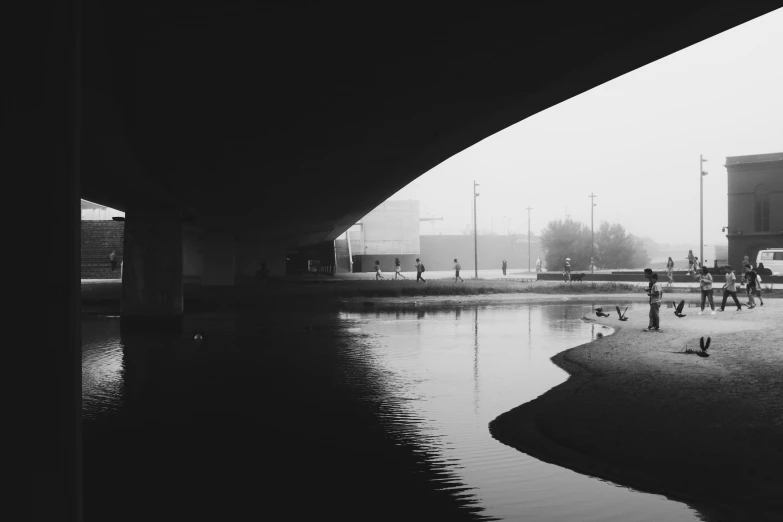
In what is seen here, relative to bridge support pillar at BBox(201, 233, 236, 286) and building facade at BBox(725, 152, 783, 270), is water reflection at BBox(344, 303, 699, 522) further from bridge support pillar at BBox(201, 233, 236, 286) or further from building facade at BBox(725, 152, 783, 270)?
building facade at BBox(725, 152, 783, 270)

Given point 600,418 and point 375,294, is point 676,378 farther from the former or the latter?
point 375,294

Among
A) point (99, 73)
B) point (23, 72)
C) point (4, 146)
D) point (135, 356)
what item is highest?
point (99, 73)

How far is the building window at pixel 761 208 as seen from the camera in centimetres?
6134

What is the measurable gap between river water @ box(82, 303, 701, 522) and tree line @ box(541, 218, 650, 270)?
227 ft

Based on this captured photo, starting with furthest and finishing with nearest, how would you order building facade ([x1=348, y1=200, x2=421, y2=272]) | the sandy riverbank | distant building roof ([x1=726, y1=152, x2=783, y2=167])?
building facade ([x1=348, y1=200, x2=421, y2=272]), distant building roof ([x1=726, y1=152, x2=783, y2=167]), the sandy riverbank

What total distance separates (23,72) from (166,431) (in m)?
5.77

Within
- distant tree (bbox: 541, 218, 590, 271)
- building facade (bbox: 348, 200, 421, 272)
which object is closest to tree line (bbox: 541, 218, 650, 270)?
distant tree (bbox: 541, 218, 590, 271)

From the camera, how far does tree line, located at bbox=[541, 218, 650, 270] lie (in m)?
85.9

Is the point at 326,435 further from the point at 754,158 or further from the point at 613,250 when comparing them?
the point at 613,250

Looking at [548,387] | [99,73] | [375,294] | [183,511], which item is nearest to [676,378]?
[548,387]

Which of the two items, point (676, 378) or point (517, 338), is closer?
point (676, 378)

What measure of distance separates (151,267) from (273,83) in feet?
58.7

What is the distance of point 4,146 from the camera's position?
4.45m

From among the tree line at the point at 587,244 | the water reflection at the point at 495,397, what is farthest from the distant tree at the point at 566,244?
the water reflection at the point at 495,397
